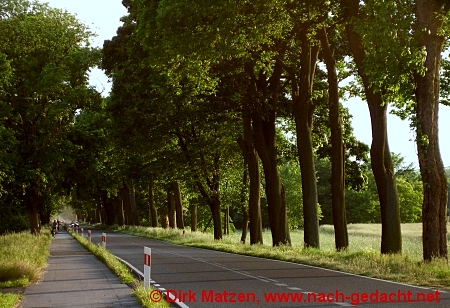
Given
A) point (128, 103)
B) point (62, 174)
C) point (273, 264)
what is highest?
point (128, 103)

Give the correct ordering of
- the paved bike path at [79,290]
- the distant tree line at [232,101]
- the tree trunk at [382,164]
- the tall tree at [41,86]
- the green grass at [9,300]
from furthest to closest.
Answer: the tall tree at [41,86]
the tree trunk at [382,164]
the distant tree line at [232,101]
the paved bike path at [79,290]
the green grass at [9,300]

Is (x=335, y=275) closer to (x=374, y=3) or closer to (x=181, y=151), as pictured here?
(x=374, y=3)

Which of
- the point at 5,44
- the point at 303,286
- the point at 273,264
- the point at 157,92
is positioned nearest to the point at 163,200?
the point at 5,44

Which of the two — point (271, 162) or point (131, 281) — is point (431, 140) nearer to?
point (131, 281)

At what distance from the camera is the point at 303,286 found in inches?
570

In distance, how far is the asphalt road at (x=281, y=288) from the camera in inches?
470

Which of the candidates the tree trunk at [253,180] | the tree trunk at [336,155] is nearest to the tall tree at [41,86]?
the tree trunk at [253,180]

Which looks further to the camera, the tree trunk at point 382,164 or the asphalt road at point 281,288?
the tree trunk at point 382,164

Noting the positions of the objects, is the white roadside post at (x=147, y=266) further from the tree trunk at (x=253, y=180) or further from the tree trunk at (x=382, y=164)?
the tree trunk at (x=253, y=180)

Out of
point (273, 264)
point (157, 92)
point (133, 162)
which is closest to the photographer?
point (273, 264)

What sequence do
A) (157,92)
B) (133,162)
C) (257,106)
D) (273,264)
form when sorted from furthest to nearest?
(133,162) < (157,92) < (257,106) < (273,264)

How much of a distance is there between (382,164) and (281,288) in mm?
9334

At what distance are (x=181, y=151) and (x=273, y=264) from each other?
26127mm

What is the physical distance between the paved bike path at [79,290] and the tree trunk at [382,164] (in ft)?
28.4
